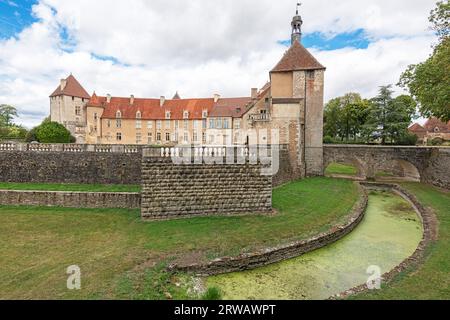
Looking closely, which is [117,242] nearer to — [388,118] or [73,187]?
[73,187]

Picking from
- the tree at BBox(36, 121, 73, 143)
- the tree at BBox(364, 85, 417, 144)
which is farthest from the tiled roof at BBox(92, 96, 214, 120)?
the tree at BBox(364, 85, 417, 144)

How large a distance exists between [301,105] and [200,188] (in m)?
13.8

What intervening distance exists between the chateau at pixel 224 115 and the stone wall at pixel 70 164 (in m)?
10.1

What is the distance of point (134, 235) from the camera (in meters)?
8.49

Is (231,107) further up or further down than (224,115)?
further up

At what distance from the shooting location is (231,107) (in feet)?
109

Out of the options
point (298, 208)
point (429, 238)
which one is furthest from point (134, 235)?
point (429, 238)

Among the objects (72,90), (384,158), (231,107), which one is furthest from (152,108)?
(384,158)

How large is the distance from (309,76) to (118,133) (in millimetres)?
25694

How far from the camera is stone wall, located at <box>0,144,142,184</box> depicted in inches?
570

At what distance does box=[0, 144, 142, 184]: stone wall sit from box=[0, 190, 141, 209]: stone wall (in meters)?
3.15

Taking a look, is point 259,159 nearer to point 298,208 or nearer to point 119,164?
point 298,208

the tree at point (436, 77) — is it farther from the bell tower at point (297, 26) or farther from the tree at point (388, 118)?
the tree at point (388, 118)

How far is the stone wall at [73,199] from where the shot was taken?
1131 cm
